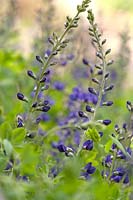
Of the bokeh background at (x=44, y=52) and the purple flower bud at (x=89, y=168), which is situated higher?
the bokeh background at (x=44, y=52)

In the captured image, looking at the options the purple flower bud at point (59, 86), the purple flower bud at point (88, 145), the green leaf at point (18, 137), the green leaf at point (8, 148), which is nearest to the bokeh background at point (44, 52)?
the purple flower bud at point (59, 86)

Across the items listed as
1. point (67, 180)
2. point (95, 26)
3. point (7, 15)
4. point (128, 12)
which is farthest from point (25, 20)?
point (67, 180)

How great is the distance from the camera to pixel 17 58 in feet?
15.8

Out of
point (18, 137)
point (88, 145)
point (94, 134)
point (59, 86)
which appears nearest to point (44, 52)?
point (59, 86)

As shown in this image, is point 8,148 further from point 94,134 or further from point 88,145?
point 88,145

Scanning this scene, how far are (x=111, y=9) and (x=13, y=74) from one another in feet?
27.7

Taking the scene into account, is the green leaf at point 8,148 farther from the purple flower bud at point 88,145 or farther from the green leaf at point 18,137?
the purple flower bud at point 88,145

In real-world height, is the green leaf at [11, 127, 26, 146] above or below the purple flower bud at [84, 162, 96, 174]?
below

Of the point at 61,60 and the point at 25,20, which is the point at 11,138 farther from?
the point at 25,20

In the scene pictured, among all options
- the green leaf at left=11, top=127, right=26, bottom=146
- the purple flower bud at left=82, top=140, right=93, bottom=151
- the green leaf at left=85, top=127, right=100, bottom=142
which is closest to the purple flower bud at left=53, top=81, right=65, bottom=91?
the purple flower bud at left=82, top=140, right=93, bottom=151

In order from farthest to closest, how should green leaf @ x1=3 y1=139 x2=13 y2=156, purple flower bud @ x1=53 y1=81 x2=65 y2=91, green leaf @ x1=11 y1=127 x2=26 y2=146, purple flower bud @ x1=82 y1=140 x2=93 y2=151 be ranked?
purple flower bud @ x1=53 y1=81 x2=65 y2=91 → purple flower bud @ x1=82 y1=140 x2=93 y2=151 → green leaf @ x1=11 y1=127 x2=26 y2=146 → green leaf @ x1=3 y1=139 x2=13 y2=156

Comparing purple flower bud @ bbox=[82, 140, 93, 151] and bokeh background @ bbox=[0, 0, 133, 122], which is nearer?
purple flower bud @ bbox=[82, 140, 93, 151]

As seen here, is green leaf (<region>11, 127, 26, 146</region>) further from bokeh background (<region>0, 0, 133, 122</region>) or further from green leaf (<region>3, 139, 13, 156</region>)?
bokeh background (<region>0, 0, 133, 122</region>)

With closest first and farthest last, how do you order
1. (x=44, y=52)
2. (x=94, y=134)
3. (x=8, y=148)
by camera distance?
(x=8, y=148) → (x=94, y=134) → (x=44, y=52)
